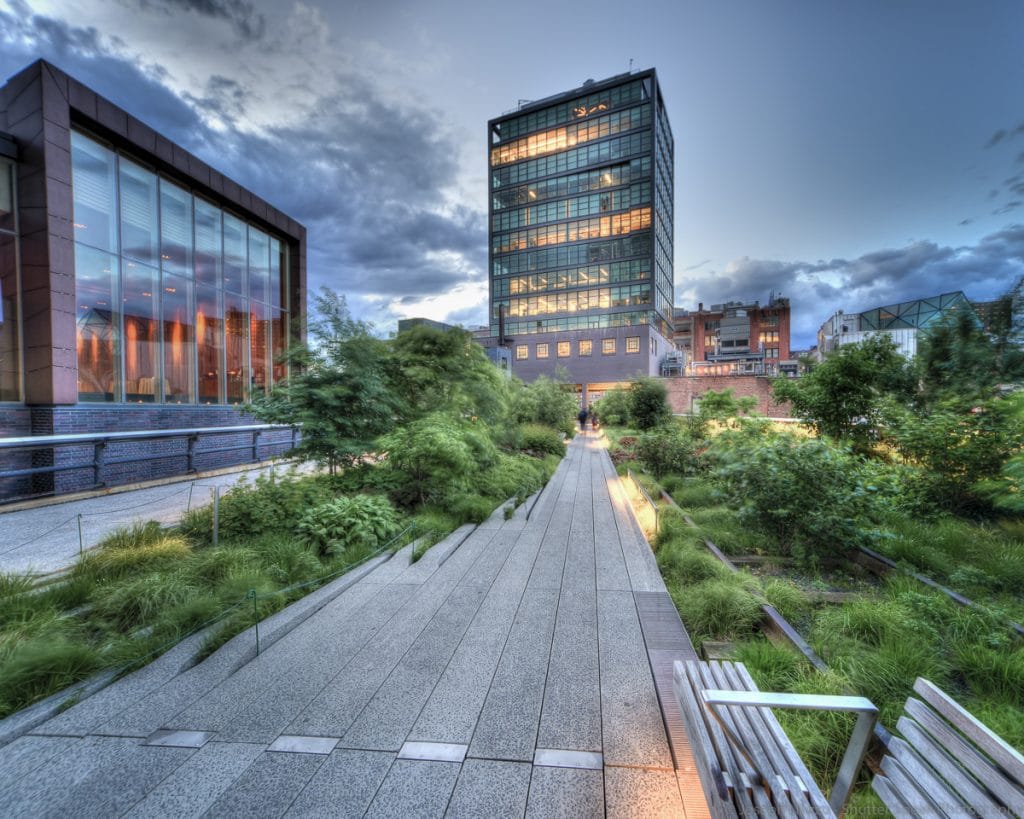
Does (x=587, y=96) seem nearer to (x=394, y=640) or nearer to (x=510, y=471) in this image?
(x=510, y=471)

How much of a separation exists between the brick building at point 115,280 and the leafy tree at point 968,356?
45.8 feet

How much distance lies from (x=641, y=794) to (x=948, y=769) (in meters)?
1.27

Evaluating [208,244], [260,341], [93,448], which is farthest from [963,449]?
[208,244]

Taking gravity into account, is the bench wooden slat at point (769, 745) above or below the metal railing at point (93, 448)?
below

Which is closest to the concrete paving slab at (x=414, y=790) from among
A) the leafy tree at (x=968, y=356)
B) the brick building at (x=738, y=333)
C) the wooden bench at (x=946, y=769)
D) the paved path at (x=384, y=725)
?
the paved path at (x=384, y=725)

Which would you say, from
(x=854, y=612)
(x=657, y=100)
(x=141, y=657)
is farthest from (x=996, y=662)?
(x=657, y=100)

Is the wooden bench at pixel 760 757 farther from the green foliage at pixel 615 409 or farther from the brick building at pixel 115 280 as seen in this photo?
the green foliage at pixel 615 409

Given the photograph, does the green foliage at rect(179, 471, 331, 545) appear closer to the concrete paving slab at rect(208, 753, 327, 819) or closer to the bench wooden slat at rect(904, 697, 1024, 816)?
the concrete paving slab at rect(208, 753, 327, 819)

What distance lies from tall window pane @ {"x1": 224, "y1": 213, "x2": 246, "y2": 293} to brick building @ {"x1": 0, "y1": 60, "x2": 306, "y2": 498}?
1.5 inches

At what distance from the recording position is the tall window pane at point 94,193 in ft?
29.2

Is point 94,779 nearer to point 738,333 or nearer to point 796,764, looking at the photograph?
point 796,764

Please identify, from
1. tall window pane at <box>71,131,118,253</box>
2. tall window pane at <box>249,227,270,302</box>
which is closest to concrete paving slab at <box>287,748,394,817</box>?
tall window pane at <box>71,131,118,253</box>

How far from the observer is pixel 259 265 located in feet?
45.7

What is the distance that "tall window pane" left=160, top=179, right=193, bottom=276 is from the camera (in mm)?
10773
